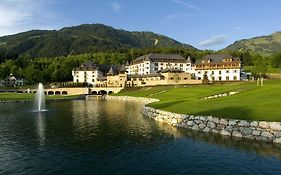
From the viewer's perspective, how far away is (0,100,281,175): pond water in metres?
26.5

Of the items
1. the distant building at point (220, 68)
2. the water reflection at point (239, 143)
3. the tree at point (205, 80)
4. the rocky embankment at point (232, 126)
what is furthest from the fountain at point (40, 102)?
the distant building at point (220, 68)

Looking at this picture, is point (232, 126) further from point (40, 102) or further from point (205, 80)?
point (205, 80)

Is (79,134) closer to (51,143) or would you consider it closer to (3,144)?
(51,143)

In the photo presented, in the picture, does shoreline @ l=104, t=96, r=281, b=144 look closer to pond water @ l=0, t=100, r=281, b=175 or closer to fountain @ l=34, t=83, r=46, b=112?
pond water @ l=0, t=100, r=281, b=175

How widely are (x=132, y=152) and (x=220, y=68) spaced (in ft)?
468

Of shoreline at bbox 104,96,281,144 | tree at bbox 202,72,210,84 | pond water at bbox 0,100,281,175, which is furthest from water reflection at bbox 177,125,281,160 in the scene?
tree at bbox 202,72,210,84

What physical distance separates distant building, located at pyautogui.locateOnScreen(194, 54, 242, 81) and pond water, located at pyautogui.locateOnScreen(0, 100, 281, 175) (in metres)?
125

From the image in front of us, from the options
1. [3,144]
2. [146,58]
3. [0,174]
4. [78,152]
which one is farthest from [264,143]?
[146,58]

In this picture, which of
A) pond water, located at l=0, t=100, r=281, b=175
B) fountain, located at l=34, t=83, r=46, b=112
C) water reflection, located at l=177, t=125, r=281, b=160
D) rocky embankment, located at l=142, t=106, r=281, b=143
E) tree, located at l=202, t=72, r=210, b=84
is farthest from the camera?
tree, located at l=202, t=72, r=210, b=84

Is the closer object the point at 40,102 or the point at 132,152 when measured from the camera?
the point at 132,152

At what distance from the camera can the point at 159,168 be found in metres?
26.6

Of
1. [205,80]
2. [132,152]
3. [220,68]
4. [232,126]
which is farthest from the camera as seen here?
[220,68]

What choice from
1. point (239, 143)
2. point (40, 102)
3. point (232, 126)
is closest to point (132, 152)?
point (239, 143)

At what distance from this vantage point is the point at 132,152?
3209 centimetres
